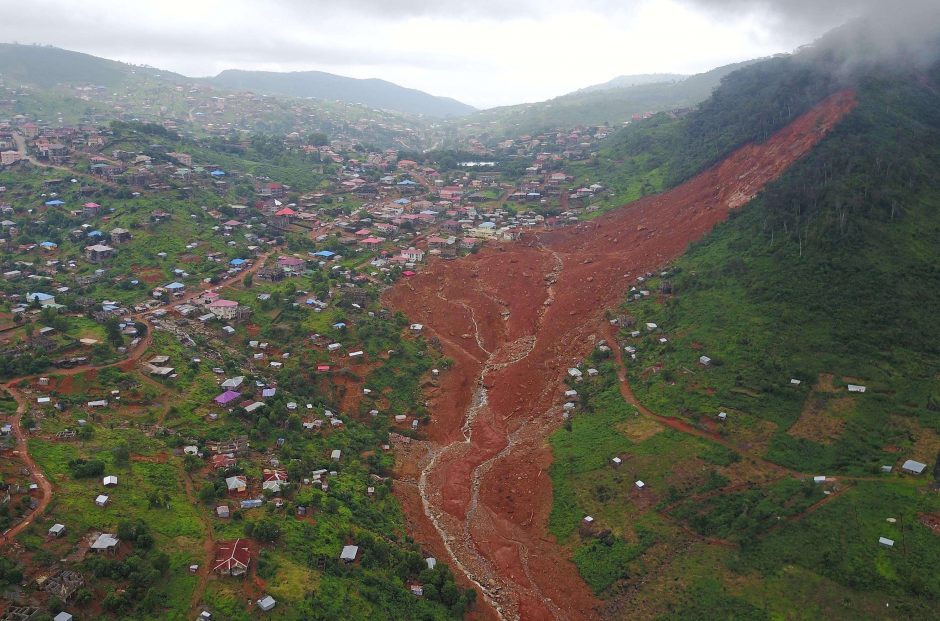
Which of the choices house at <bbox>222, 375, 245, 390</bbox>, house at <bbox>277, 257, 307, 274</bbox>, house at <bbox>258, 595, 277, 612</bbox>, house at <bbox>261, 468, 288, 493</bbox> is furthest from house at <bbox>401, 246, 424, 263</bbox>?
house at <bbox>258, 595, 277, 612</bbox>

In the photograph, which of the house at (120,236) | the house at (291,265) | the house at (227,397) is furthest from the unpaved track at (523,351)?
the house at (120,236)

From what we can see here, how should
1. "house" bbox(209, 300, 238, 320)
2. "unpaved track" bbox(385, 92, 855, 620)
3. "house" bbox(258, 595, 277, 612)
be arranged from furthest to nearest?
"house" bbox(209, 300, 238, 320) < "unpaved track" bbox(385, 92, 855, 620) < "house" bbox(258, 595, 277, 612)

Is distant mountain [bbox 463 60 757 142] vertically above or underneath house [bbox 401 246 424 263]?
above

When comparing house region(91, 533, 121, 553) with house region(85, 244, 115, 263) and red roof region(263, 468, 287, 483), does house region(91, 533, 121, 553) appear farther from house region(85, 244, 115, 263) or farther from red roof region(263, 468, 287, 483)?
house region(85, 244, 115, 263)

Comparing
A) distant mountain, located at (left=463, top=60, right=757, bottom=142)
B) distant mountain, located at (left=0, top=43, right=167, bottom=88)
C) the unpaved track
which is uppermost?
distant mountain, located at (left=0, top=43, right=167, bottom=88)

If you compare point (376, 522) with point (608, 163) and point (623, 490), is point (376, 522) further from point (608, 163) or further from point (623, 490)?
point (608, 163)

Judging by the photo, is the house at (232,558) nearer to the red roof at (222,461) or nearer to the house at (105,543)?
the house at (105,543)

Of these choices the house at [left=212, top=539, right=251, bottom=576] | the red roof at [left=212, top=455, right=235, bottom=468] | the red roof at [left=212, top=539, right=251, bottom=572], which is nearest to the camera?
the house at [left=212, top=539, right=251, bottom=576]

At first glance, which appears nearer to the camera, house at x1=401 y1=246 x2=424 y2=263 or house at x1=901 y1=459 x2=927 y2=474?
house at x1=901 y1=459 x2=927 y2=474
